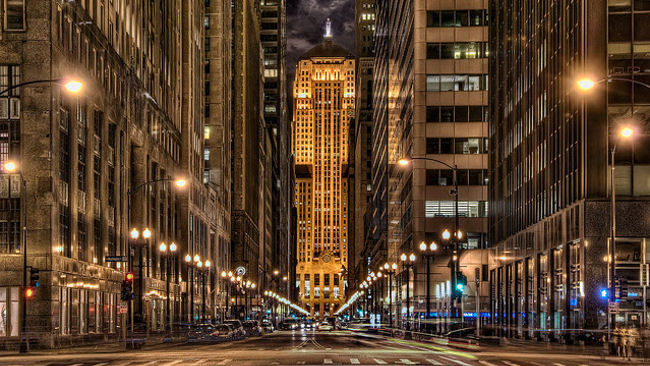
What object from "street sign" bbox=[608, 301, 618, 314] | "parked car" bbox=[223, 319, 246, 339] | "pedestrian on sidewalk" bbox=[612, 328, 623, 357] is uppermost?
"street sign" bbox=[608, 301, 618, 314]

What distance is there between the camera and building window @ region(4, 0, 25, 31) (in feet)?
174

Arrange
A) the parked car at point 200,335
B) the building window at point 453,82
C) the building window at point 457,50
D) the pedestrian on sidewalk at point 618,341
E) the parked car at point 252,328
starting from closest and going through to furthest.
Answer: the pedestrian on sidewalk at point 618,341
the parked car at point 200,335
the parked car at point 252,328
the building window at point 453,82
the building window at point 457,50

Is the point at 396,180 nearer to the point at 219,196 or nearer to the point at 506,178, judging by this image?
the point at 219,196

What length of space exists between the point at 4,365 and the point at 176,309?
231 feet

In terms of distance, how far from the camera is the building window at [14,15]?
174ft

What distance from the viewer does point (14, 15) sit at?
5338 cm

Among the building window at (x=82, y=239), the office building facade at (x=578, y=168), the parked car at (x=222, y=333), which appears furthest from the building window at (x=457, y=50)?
the building window at (x=82, y=239)

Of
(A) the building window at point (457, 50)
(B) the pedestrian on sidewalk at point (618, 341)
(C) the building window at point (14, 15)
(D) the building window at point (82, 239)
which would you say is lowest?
(B) the pedestrian on sidewalk at point (618, 341)

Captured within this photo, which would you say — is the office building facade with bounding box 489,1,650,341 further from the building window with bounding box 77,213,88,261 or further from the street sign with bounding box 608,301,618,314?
the building window with bounding box 77,213,88,261

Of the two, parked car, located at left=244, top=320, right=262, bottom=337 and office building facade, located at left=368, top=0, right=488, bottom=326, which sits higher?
office building facade, located at left=368, top=0, right=488, bottom=326

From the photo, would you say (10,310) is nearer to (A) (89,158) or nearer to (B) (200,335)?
(B) (200,335)

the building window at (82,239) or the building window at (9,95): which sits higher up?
the building window at (9,95)

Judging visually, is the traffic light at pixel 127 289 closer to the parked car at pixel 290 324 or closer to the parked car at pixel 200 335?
the parked car at pixel 200 335

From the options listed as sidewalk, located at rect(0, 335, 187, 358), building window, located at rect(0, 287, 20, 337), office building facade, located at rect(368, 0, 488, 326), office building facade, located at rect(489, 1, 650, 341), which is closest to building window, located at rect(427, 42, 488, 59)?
office building facade, located at rect(368, 0, 488, 326)
